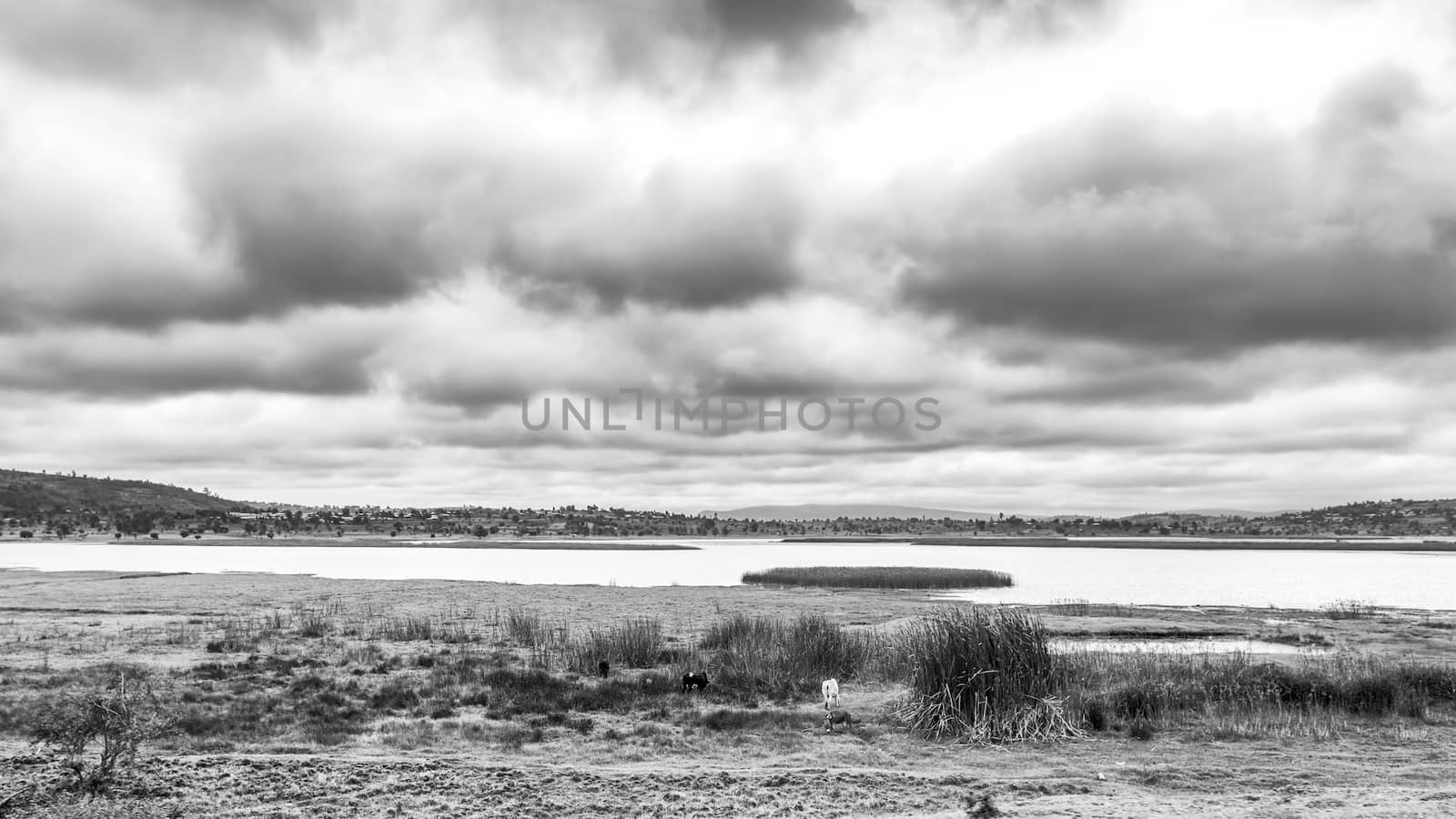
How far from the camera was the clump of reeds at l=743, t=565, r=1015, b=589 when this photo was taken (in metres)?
61.0

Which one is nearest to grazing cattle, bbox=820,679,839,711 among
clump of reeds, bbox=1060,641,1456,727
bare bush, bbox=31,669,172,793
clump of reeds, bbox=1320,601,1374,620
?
clump of reeds, bbox=1060,641,1456,727

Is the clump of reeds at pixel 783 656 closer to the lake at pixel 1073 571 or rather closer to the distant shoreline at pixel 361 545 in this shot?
the lake at pixel 1073 571

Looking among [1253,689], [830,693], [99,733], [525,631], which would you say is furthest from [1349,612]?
[99,733]

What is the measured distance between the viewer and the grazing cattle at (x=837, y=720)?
1588 centimetres

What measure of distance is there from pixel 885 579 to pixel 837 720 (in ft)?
153

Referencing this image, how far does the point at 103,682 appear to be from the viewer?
60.9 feet

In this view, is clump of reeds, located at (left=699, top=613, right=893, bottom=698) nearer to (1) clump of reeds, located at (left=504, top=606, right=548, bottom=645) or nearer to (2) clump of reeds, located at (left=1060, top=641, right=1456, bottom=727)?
(1) clump of reeds, located at (left=504, top=606, right=548, bottom=645)

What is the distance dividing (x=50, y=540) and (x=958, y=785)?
168m

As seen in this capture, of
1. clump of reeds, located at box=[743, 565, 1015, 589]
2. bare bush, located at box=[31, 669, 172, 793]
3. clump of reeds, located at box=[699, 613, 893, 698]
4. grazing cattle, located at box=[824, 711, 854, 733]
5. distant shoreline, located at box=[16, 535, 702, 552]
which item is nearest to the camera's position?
bare bush, located at box=[31, 669, 172, 793]

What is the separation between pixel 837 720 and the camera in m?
16.6

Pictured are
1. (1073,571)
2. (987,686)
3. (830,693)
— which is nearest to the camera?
(987,686)

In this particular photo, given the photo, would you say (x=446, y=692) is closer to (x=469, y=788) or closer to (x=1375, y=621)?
(x=469, y=788)

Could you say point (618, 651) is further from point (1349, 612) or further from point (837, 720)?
point (1349, 612)

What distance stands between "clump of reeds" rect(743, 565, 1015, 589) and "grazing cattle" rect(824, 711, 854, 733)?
4293cm
